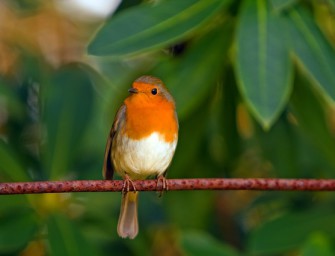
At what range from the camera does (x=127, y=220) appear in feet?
12.2

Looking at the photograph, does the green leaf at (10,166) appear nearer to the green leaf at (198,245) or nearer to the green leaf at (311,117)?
the green leaf at (198,245)

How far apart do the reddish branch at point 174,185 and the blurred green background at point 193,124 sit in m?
0.49

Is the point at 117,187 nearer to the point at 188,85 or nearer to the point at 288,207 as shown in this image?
the point at 188,85

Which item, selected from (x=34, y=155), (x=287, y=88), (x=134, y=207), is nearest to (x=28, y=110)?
(x=34, y=155)

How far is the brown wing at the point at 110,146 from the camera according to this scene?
137 inches

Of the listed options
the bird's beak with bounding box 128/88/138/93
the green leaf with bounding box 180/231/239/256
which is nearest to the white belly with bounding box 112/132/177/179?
the bird's beak with bounding box 128/88/138/93

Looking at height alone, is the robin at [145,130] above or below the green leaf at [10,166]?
above

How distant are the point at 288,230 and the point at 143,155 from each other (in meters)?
0.89

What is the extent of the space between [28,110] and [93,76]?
1.24ft

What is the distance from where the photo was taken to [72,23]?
18.2 ft

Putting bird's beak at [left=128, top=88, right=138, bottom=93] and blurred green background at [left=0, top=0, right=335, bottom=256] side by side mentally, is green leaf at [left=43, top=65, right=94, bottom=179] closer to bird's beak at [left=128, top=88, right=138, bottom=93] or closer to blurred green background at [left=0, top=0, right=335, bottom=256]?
blurred green background at [left=0, top=0, right=335, bottom=256]

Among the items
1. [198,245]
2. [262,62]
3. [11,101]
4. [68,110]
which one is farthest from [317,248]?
[11,101]

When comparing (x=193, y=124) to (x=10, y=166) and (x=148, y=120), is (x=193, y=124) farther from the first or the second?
(x=10, y=166)

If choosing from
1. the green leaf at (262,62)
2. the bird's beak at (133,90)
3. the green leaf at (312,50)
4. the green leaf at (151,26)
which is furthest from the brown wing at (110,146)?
the green leaf at (312,50)
